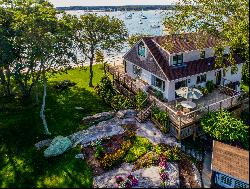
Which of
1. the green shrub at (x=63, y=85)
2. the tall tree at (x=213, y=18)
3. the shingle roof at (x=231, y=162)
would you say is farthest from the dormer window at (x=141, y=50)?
the shingle roof at (x=231, y=162)

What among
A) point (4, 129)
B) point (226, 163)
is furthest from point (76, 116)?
point (226, 163)

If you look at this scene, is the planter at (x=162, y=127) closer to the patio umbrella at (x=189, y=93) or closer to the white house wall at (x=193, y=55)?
the patio umbrella at (x=189, y=93)

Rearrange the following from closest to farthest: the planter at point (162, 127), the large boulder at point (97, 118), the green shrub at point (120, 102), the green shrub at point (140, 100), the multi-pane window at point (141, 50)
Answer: the planter at point (162, 127) < the green shrub at point (140, 100) < the large boulder at point (97, 118) < the green shrub at point (120, 102) < the multi-pane window at point (141, 50)

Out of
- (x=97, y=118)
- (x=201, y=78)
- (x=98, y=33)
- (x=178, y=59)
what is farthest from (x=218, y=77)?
(x=98, y=33)

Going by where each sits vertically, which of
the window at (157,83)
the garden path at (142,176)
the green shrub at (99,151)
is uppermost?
the window at (157,83)

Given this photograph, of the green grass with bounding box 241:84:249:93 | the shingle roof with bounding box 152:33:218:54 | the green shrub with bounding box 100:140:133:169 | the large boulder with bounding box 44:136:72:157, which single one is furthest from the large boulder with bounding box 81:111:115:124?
the green grass with bounding box 241:84:249:93

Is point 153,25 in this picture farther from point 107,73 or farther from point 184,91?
point 184,91

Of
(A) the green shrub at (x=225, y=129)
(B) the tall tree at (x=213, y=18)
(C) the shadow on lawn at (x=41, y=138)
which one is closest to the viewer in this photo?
(C) the shadow on lawn at (x=41, y=138)
